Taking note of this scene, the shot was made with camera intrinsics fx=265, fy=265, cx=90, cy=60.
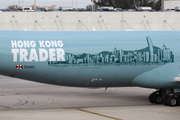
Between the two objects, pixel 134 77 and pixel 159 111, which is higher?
pixel 134 77

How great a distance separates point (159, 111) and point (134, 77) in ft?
7.35

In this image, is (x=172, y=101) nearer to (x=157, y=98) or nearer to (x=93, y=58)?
(x=157, y=98)

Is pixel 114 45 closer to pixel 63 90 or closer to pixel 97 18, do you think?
pixel 63 90

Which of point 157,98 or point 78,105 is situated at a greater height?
point 157,98

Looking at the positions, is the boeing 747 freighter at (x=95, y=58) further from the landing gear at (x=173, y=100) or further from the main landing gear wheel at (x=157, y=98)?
the main landing gear wheel at (x=157, y=98)

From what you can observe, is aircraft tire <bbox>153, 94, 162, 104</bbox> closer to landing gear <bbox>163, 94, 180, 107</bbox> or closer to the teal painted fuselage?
landing gear <bbox>163, 94, 180, 107</bbox>

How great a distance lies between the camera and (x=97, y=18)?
48.8 metres


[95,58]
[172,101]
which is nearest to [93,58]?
[95,58]

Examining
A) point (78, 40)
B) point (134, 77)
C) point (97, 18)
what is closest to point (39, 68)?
point (78, 40)

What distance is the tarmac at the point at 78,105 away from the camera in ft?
42.4

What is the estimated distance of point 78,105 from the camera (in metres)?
16.1

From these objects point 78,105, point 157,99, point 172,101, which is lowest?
point 78,105

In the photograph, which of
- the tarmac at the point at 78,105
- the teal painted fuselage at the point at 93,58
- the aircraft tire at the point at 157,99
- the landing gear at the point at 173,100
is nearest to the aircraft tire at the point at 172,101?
the landing gear at the point at 173,100

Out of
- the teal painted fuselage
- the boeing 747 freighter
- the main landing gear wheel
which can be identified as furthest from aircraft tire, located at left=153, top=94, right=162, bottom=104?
the teal painted fuselage
